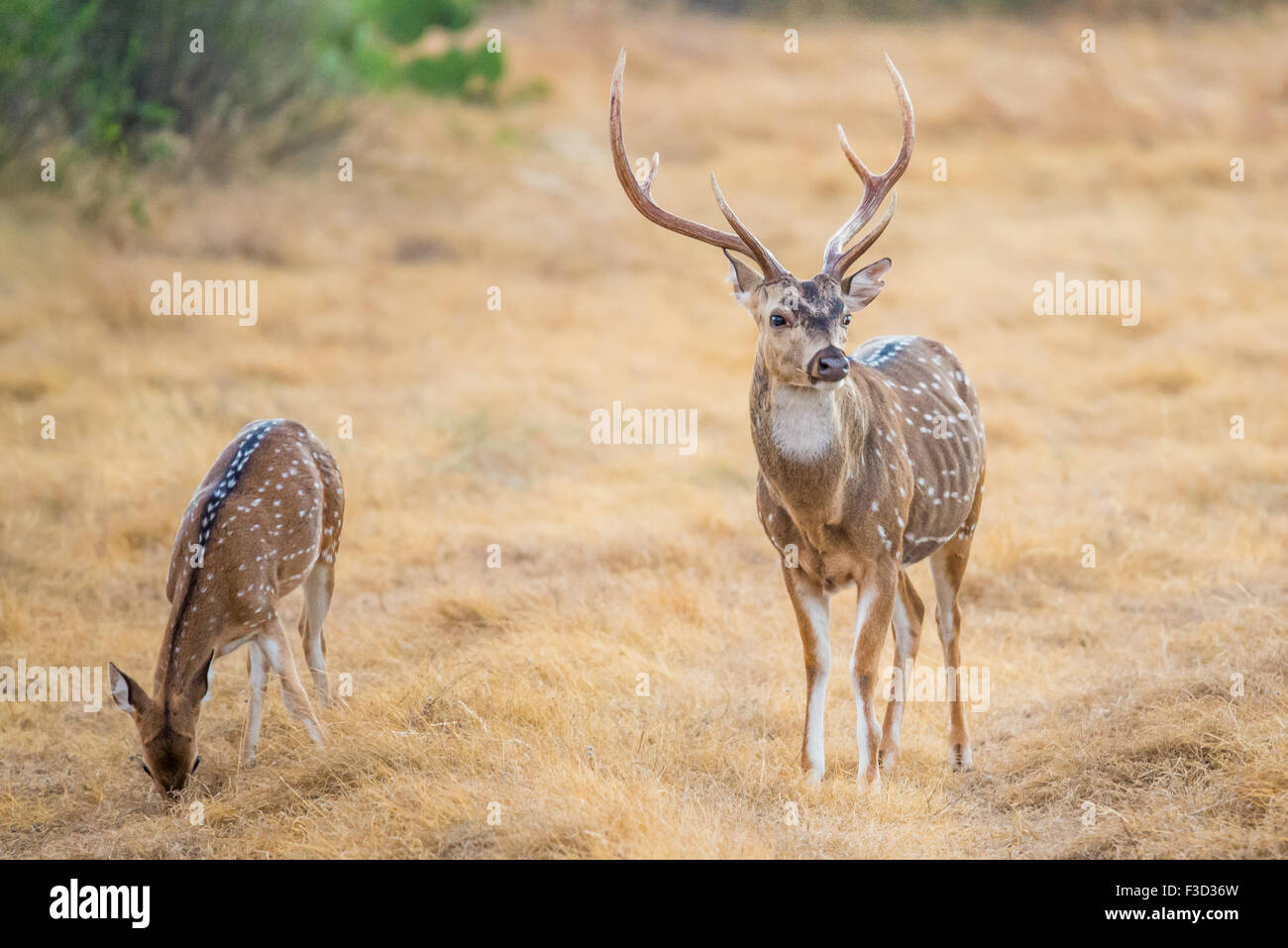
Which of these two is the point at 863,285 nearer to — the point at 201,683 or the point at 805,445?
the point at 805,445

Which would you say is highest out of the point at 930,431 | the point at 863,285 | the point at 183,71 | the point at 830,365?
the point at 183,71

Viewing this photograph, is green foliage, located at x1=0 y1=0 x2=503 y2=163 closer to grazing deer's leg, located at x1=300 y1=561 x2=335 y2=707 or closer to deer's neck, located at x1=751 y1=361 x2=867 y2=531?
grazing deer's leg, located at x1=300 y1=561 x2=335 y2=707

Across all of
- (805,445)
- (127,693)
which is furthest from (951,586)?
(127,693)

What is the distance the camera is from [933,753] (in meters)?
7.12

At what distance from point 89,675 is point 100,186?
9.46 meters

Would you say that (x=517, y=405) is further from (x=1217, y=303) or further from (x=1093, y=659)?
(x=1217, y=303)

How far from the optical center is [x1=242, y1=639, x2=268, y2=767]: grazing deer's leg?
702cm

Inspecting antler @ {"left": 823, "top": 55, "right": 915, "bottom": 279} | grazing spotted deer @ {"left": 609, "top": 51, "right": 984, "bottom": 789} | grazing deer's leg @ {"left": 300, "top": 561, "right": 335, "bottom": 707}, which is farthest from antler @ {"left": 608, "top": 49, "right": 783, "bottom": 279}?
grazing deer's leg @ {"left": 300, "top": 561, "right": 335, "bottom": 707}

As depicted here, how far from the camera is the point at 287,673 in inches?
275

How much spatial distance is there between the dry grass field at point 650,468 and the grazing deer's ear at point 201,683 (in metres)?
0.46

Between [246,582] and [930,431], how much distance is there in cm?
344

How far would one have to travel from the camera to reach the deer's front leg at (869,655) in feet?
20.4

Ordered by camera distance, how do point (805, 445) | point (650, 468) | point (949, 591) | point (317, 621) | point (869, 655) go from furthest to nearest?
point (650, 468), point (317, 621), point (949, 591), point (869, 655), point (805, 445)

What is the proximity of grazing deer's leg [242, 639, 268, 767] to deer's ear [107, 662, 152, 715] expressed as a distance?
71 cm
